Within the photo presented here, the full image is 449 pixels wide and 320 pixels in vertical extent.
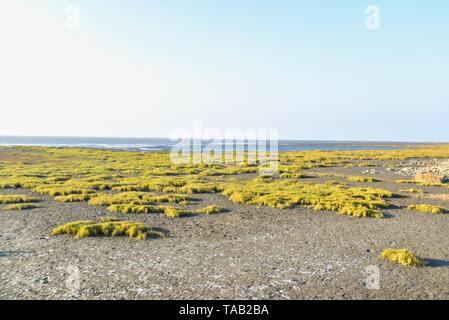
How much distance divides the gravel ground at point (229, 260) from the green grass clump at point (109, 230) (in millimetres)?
676

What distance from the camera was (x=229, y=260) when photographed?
1575 cm

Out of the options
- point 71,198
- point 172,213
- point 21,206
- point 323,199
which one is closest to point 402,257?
point 172,213

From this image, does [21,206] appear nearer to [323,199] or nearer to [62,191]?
[62,191]

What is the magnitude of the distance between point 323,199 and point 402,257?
48.6 feet

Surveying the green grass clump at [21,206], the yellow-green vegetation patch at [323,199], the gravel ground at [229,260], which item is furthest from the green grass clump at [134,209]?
the yellow-green vegetation patch at [323,199]

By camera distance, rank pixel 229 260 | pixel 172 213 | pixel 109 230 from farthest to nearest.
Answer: pixel 172 213
pixel 109 230
pixel 229 260

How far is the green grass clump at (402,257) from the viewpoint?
1531 centimetres

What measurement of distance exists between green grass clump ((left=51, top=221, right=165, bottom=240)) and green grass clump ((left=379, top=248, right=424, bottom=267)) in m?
10.5

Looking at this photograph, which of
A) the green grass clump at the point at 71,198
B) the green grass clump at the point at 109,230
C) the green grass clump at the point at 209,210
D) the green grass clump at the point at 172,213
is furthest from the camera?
the green grass clump at the point at 71,198

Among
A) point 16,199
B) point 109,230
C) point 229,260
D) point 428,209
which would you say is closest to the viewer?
point 229,260

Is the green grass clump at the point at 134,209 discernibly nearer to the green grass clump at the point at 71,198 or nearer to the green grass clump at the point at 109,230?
the green grass clump at the point at 109,230
